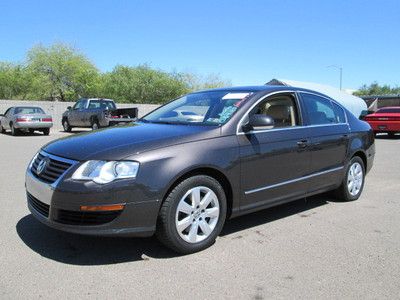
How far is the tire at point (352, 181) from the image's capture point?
6.22 meters

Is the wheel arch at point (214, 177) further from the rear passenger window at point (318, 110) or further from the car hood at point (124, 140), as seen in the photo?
the rear passenger window at point (318, 110)

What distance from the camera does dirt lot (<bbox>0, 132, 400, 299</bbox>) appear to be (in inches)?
133

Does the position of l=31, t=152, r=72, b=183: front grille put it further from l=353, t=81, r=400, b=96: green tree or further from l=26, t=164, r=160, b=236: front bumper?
l=353, t=81, r=400, b=96: green tree

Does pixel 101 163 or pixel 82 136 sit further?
pixel 82 136

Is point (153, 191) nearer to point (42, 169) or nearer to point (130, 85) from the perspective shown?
point (42, 169)

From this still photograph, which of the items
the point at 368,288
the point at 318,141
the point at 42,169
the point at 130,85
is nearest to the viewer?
the point at 368,288

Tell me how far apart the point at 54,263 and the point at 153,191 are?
3.53ft

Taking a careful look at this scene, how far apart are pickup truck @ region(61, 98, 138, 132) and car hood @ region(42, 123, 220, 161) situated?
14596mm

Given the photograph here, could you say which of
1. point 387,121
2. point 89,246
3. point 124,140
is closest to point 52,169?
point 124,140

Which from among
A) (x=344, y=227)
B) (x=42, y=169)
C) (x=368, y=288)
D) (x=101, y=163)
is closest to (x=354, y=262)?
(x=368, y=288)

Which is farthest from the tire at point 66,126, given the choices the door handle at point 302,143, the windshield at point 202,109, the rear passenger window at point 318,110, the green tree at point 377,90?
the green tree at point 377,90

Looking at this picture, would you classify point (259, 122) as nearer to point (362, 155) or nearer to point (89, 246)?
point (89, 246)

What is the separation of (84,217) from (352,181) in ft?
13.4

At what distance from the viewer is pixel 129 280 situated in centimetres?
355
